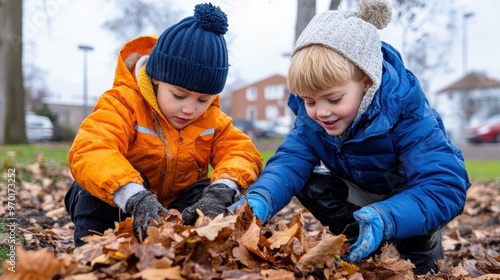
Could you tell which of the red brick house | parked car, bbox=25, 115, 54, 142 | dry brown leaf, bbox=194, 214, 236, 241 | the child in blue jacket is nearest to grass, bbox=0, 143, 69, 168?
the child in blue jacket

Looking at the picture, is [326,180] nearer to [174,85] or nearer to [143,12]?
[174,85]

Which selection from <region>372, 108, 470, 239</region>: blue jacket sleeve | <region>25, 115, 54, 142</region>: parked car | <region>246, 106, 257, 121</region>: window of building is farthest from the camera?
<region>246, 106, 257, 121</region>: window of building

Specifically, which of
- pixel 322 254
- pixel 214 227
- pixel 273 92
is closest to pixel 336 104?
pixel 322 254

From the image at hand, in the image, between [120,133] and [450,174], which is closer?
[450,174]

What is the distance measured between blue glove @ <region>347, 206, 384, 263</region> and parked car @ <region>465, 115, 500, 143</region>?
2254 centimetres

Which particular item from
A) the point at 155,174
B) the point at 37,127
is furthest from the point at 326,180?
the point at 37,127

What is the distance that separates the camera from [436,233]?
2654mm

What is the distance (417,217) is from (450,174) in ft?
0.81

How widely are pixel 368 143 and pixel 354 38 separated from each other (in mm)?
492

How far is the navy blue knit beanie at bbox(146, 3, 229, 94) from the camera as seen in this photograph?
2.43m

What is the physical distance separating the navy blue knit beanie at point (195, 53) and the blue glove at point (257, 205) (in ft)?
1.91

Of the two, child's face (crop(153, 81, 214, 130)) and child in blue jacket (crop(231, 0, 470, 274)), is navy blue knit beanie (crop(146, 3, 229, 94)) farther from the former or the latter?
child in blue jacket (crop(231, 0, 470, 274))

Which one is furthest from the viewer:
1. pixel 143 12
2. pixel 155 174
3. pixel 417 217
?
pixel 143 12

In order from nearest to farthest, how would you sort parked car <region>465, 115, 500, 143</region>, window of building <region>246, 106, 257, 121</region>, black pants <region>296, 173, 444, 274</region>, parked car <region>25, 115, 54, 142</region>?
black pants <region>296, 173, 444, 274</region> → parked car <region>25, 115, 54, 142</region> → parked car <region>465, 115, 500, 143</region> → window of building <region>246, 106, 257, 121</region>
